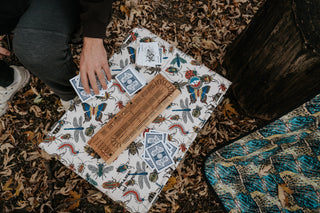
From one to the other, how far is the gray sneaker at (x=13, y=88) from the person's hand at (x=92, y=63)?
1.56 metres

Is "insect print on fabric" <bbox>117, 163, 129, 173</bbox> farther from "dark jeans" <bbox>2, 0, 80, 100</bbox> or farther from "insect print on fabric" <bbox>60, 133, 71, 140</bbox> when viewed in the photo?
"dark jeans" <bbox>2, 0, 80, 100</bbox>

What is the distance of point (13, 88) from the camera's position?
2670 millimetres

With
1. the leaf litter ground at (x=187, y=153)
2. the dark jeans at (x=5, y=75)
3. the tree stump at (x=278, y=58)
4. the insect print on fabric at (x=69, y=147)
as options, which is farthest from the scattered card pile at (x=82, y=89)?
the tree stump at (x=278, y=58)

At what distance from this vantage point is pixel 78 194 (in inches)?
99.7

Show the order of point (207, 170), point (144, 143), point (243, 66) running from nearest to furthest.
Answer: point (207, 170) < point (144, 143) < point (243, 66)

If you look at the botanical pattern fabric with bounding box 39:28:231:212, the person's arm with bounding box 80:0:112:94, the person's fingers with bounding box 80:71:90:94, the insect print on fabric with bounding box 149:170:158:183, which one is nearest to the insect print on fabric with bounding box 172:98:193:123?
the botanical pattern fabric with bounding box 39:28:231:212

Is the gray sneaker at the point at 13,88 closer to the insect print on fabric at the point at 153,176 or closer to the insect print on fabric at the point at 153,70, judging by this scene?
the insect print on fabric at the point at 153,70

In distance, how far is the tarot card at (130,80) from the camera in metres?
1.95

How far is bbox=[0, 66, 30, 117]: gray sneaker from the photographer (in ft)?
8.62

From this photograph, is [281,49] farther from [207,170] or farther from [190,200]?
[190,200]

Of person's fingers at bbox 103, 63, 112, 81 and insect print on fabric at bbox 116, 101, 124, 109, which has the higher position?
person's fingers at bbox 103, 63, 112, 81

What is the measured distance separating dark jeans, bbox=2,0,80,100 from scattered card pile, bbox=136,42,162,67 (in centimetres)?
78

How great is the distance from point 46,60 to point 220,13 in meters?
2.91

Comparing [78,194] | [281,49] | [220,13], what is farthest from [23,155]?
[220,13]
